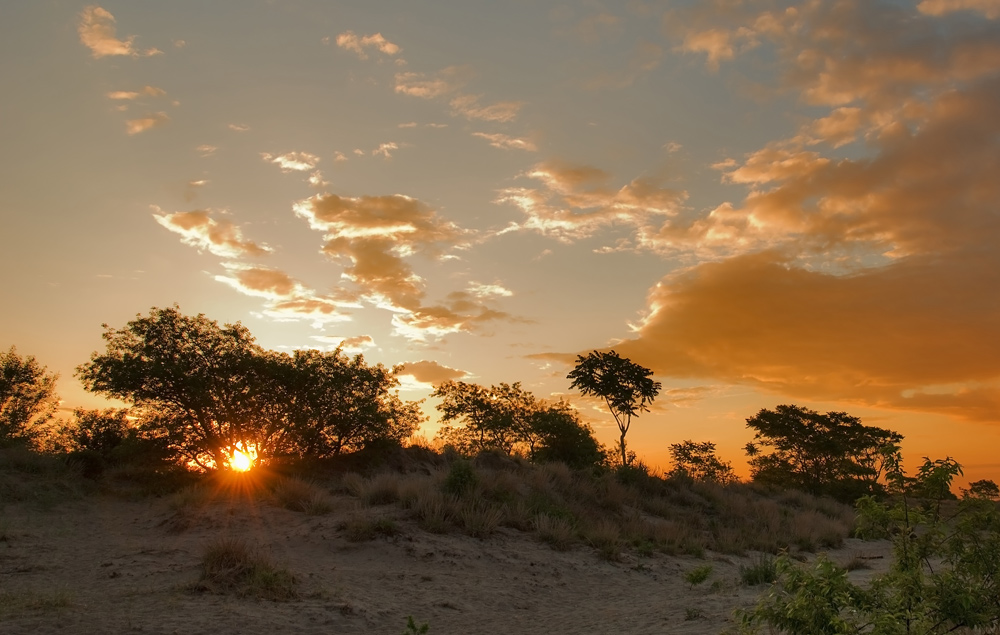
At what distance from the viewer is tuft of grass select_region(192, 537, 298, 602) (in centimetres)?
1039

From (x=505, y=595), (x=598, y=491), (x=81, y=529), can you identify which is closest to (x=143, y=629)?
(x=505, y=595)

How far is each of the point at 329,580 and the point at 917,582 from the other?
9.61m

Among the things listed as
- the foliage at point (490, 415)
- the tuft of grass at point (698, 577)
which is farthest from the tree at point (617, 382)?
the tuft of grass at point (698, 577)

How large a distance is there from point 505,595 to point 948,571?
8.57 metres

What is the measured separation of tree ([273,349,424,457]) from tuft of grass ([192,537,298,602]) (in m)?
13.0

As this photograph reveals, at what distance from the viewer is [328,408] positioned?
81.6 ft

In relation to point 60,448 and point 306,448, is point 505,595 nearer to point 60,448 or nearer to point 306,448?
point 306,448

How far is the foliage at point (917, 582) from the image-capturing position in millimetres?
5059

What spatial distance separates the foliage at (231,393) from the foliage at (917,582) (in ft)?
68.3

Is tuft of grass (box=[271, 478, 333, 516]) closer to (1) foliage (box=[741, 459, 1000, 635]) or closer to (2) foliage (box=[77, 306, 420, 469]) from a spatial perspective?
(2) foliage (box=[77, 306, 420, 469])

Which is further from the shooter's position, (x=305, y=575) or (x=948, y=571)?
(x=305, y=575)

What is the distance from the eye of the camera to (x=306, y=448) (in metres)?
24.6

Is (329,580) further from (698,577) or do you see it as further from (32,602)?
(698,577)

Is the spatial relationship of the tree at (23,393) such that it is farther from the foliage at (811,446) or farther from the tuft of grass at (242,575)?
the foliage at (811,446)
